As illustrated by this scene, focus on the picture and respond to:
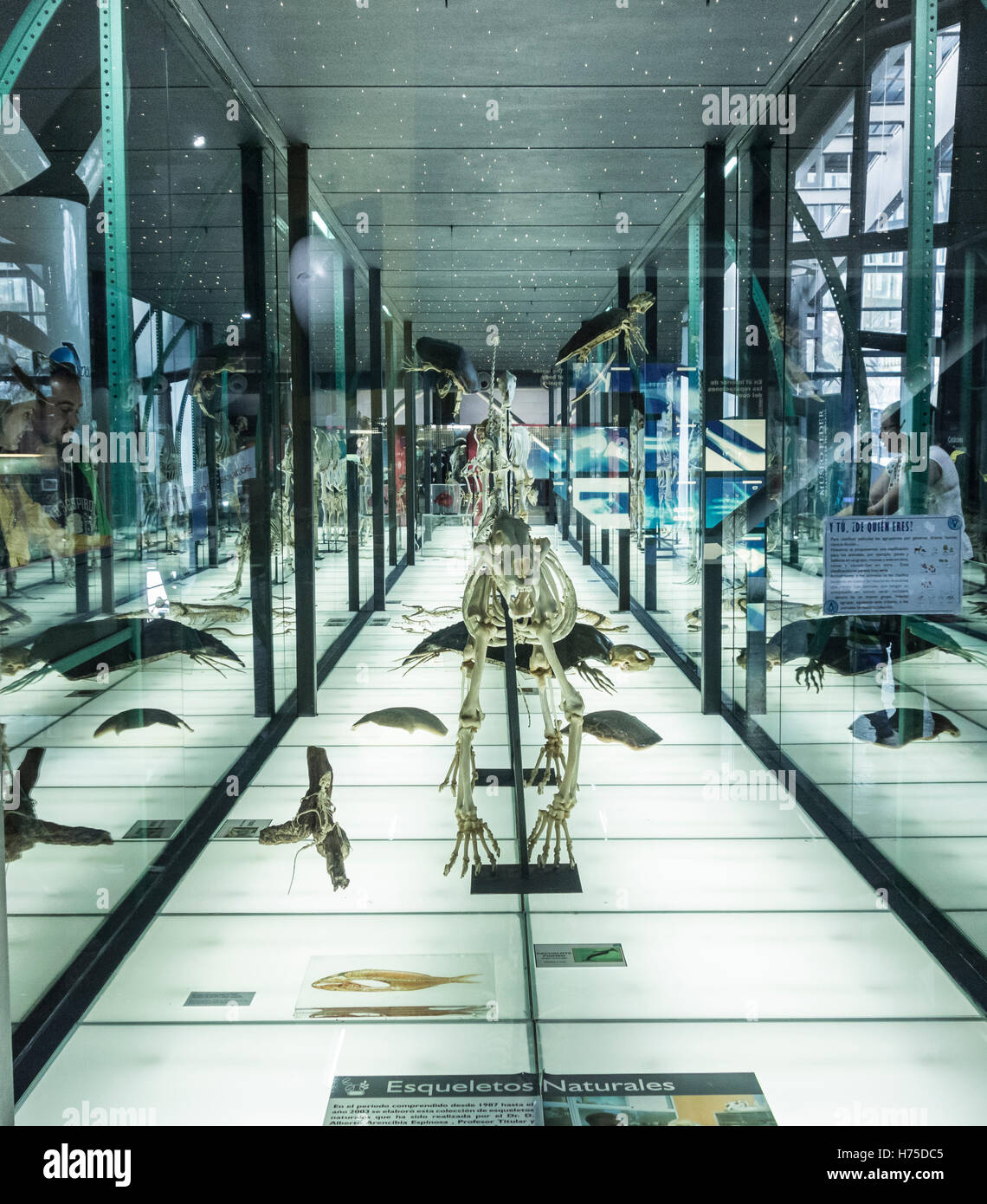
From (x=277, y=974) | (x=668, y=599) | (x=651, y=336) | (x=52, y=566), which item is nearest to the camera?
(x=52, y=566)

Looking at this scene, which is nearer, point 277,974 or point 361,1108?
point 361,1108

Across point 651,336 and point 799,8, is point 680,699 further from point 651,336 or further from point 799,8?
point 799,8

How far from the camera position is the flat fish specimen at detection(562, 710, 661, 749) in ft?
10.6

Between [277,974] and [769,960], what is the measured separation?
1.15 meters

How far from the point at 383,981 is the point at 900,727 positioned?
1.50m

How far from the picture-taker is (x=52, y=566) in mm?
2115

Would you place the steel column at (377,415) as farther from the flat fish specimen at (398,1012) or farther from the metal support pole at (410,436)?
the flat fish specimen at (398,1012)

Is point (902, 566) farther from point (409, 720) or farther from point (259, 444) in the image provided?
point (259, 444)

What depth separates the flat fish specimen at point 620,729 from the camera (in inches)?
127

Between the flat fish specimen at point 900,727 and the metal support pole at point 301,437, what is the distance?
1.61 m

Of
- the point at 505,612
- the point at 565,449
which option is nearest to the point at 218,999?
the point at 505,612

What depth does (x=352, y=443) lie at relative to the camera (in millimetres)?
2998

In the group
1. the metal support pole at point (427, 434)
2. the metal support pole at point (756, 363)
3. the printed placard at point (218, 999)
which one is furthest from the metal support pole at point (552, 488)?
the metal support pole at point (756, 363)
